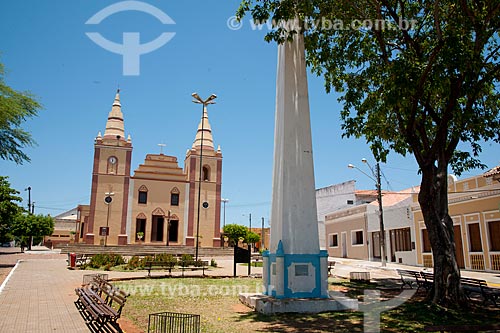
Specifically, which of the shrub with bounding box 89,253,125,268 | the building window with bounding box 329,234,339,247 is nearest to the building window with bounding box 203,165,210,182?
the building window with bounding box 329,234,339,247

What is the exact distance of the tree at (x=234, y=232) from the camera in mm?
54037

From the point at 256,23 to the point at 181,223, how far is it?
35.3 m

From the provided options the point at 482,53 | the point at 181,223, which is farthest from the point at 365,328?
the point at 181,223

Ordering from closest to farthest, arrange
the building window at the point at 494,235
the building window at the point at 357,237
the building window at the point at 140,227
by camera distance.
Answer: the building window at the point at 494,235, the building window at the point at 357,237, the building window at the point at 140,227

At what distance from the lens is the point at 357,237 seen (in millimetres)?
33781

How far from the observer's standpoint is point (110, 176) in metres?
41.7

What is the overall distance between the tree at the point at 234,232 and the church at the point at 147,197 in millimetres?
10243

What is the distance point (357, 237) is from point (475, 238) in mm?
13485

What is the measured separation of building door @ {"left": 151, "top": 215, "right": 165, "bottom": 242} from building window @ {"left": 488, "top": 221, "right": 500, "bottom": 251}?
31162 millimetres

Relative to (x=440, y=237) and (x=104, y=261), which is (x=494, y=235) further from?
(x=104, y=261)

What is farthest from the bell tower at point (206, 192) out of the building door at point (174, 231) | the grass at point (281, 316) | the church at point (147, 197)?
the grass at point (281, 316)

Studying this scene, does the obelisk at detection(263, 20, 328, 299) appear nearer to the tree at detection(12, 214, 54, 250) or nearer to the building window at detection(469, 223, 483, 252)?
the building window at detection(469, 223, 483, 252)

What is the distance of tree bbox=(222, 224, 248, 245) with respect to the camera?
54037 mm

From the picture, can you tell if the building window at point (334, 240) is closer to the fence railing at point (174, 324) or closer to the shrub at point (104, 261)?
the shrub at point (104, 261)
